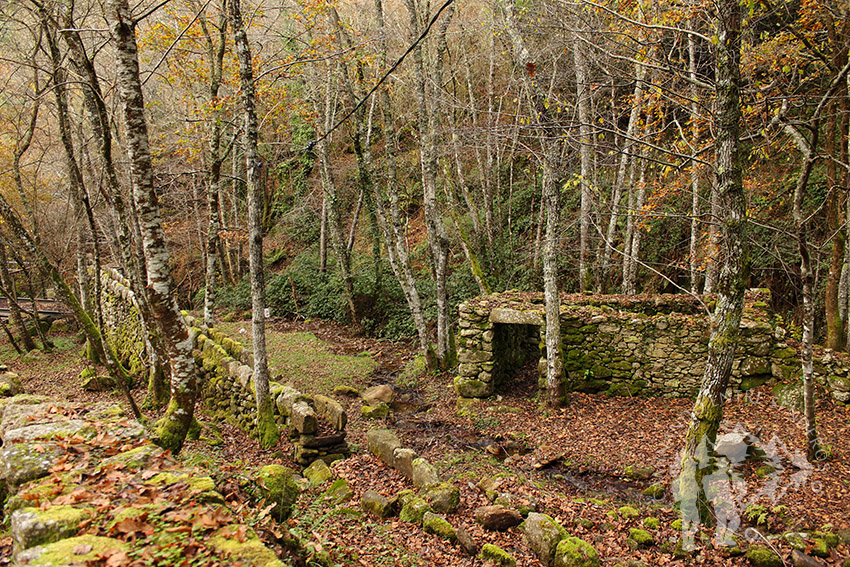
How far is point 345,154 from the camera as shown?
2072cm

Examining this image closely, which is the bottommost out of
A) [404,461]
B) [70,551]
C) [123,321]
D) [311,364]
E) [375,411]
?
[375,411]

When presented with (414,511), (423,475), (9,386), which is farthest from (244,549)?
(9,386)

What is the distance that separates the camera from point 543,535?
4270 mm

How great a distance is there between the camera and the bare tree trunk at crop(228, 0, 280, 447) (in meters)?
6.19

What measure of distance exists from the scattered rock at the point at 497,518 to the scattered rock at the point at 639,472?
1.92 meters

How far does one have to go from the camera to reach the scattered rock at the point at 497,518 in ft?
15.3

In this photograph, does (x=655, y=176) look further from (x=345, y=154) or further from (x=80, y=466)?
(x=345, y=154)

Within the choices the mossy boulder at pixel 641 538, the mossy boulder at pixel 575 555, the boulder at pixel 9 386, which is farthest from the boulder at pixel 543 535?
the boulder at pixel 9 386

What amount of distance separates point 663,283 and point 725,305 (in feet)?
26.0

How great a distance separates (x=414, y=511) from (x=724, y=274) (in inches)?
153

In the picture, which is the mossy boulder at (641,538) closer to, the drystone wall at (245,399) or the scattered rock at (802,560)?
the scattered rock at (802,560)

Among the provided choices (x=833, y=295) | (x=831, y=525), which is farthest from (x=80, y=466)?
(x=833, y=295)

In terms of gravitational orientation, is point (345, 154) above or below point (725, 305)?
above

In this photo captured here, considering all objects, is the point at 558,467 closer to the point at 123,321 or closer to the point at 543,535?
the point at 543,535
